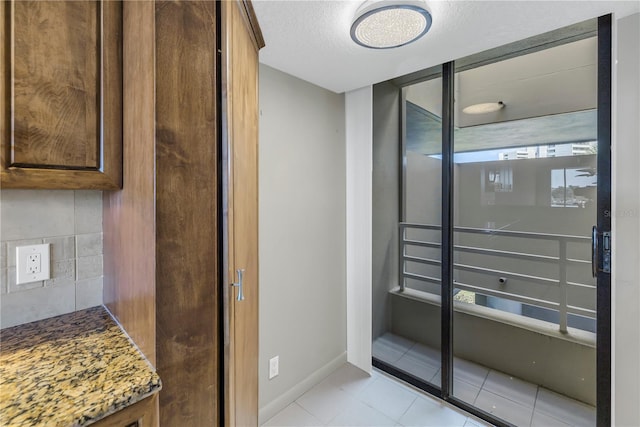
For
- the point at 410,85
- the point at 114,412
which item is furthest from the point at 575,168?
the point at 114,412

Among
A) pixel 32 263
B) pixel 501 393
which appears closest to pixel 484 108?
pixel 501 393

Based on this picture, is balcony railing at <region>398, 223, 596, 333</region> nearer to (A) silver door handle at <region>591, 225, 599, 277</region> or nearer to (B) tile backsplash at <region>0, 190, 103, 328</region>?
(A) silver door handle at <region>591, 225, 599, 277</region>

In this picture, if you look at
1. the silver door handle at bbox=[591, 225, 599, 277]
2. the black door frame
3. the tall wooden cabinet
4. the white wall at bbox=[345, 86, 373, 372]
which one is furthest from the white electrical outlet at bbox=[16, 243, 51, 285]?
the silver door handle at bbox=[591, 225, 599, 277]

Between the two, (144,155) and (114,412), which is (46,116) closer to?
(144,155)

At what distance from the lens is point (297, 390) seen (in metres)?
2.00

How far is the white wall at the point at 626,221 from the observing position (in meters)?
1.31

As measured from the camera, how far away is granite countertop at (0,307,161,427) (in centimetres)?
64

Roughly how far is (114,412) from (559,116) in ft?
7.58

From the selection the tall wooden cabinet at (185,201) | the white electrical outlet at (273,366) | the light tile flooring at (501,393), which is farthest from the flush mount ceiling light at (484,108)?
the white electrical outlet at (273,366)

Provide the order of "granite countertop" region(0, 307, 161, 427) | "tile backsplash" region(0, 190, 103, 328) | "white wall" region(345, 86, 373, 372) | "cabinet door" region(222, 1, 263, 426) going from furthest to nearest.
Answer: "white wall" region(345, 86, 373, 372)
"tile backsplash" region(0, 190, 103, 328)
"cabinet door" region(222, 1, 263, 426)
"granite countertop" region(0, 307, 161, 427)

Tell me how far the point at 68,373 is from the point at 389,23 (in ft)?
5.45

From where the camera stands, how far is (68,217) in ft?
3.64

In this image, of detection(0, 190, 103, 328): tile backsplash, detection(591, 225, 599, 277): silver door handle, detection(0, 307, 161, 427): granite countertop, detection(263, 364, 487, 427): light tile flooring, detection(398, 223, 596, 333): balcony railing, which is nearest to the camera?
detection(0, 307, 161, 427): granite countertop

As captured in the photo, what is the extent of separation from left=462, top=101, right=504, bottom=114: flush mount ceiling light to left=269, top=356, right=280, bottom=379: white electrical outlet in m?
2.05
